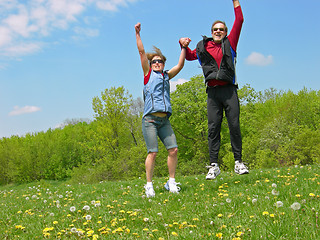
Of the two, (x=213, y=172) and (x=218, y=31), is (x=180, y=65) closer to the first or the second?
(x=218, y=31)

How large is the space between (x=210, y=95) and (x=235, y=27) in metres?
1.36

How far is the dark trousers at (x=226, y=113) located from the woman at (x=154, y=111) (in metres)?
0.78

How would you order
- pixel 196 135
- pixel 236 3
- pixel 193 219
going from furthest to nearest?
pixel 196 135, pixel 236 3, pixel 193 219

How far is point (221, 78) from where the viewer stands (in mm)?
5176

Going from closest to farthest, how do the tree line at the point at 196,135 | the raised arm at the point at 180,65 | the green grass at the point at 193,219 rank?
the green grass at the point at 193,219 < the raised arm at the point at 180,65 < the tree line at the point at 196,135

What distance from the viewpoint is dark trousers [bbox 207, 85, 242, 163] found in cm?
538

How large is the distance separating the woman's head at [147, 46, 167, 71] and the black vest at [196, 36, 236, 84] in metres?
0.76

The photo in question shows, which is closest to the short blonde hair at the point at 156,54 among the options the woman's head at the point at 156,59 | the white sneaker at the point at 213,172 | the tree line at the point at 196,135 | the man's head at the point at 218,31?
the woman's head at the point at 156,59

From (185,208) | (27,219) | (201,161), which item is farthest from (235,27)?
(201,161)

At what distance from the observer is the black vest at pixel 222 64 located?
5.21m

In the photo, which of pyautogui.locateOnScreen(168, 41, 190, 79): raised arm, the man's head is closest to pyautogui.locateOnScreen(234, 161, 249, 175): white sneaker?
pyautogui.locateOnScreen(168, 41, 190, 79): raised arm

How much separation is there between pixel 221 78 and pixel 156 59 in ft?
4.49

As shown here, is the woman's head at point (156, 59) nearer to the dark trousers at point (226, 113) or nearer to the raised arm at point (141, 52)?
the raised arm at point (141, 52)

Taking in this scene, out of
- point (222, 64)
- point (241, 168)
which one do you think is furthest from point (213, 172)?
point (222, 64)
